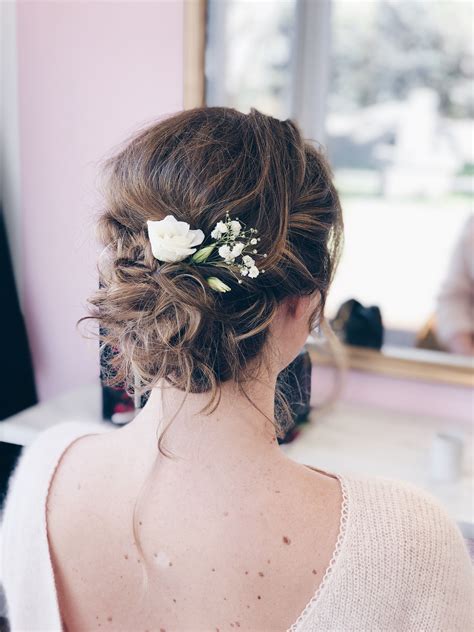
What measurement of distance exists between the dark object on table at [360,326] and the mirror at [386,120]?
0.01 meters

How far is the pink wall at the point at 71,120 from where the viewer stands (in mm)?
1506

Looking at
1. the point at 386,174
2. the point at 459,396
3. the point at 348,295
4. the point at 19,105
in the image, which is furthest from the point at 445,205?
the point at 19,105

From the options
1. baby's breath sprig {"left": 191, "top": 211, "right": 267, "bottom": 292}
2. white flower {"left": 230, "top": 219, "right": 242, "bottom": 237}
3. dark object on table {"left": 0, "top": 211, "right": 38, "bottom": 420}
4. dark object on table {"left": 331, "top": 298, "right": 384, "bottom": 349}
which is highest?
white flower {"left": 230, "top": 219, "right": 242, "bottom": 237}

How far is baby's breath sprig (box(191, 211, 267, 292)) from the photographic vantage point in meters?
0.64

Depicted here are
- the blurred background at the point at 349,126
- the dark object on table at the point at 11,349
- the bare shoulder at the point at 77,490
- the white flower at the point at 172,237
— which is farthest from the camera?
the dark object on table at the point at 11,349

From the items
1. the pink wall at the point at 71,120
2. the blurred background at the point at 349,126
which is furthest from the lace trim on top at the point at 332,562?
the pink wall at the point at 71,120

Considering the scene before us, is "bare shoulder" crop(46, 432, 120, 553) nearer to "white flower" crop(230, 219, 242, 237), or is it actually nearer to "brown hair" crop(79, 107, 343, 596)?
"brown hair" crop(79, 107, 343, 596)

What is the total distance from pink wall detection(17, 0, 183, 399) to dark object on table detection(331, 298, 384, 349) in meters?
0.56

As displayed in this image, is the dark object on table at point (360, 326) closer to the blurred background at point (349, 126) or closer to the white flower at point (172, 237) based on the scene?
the blurred background at point (349, 126)

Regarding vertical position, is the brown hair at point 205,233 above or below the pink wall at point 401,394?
above

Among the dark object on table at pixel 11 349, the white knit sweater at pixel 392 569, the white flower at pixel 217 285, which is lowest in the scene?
the dark object on table at pixel 11 349

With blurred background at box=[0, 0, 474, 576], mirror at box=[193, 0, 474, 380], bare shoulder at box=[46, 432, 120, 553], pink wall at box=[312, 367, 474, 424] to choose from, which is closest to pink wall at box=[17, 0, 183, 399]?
blurred background at box=[0, 0, 474, 576]

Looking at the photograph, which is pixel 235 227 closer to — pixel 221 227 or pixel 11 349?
pixel 221 227

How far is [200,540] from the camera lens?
690 mm
